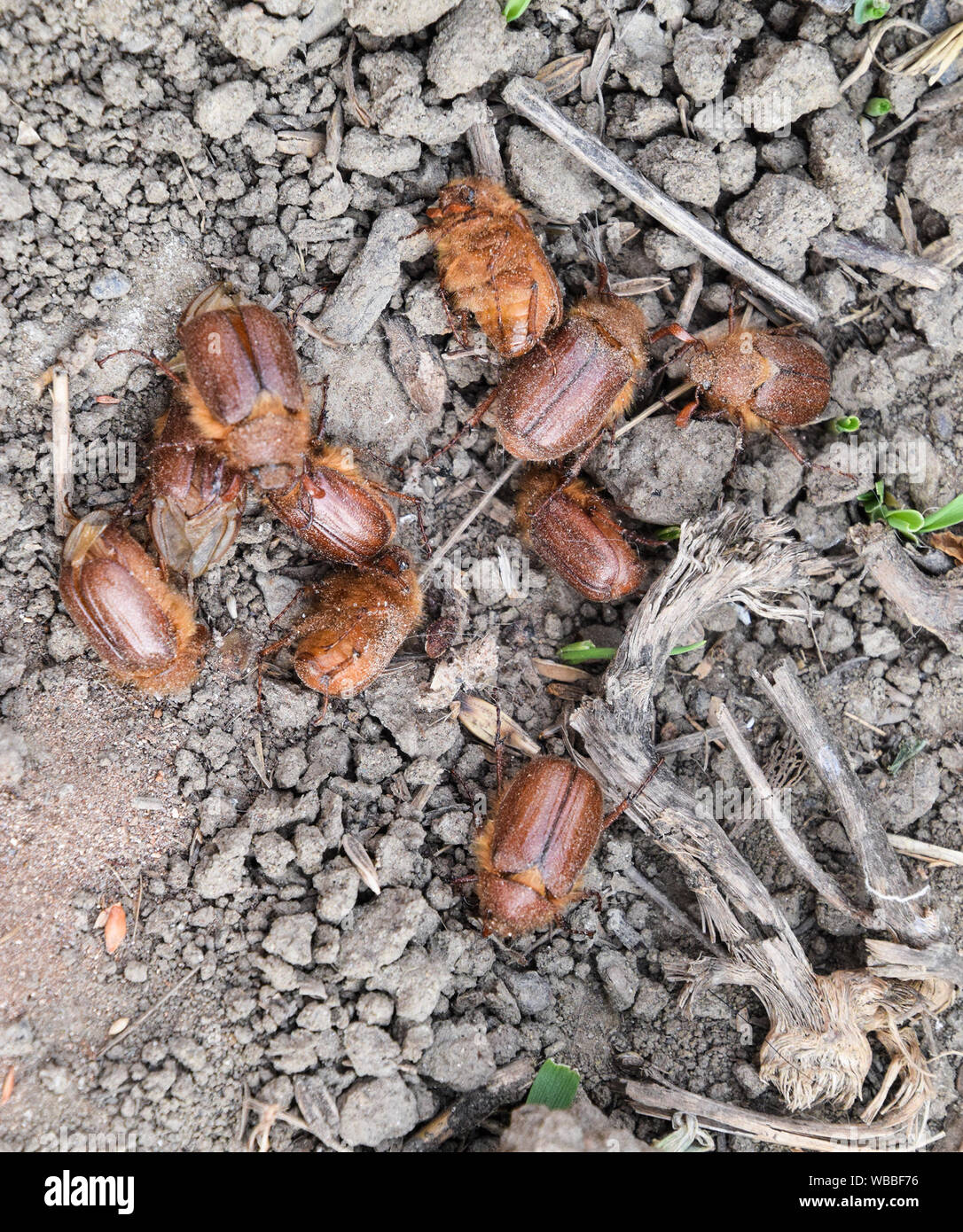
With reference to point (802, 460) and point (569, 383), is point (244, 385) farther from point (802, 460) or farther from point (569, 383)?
point (802, 460)

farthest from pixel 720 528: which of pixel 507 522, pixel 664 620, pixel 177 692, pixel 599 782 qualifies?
pixel 177 692

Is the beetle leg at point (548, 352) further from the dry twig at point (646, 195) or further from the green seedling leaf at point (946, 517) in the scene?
the green seedling leaf at point (946, 517)

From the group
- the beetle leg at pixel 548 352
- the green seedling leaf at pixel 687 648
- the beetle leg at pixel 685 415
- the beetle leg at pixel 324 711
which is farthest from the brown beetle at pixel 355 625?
the beetle leg at pixel 685 415

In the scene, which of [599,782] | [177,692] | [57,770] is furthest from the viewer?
[599,782]

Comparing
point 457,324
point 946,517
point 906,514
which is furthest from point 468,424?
point 946,517

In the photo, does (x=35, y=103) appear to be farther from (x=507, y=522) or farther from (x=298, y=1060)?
(x=298, y=1060)
